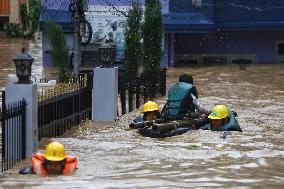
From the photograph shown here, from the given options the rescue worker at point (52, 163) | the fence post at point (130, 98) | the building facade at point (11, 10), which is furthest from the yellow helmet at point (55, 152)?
the building facade at point (11, 10)

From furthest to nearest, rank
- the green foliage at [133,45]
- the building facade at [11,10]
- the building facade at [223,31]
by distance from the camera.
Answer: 1. the building facade at [11,10]
2. the building facade at [223,31]
3. the green foliage at [133,45]

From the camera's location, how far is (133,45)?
23031 millimetres

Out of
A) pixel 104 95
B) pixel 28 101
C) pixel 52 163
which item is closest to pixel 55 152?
pixel 52 163

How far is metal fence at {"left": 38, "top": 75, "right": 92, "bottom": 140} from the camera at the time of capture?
1443 centimetres

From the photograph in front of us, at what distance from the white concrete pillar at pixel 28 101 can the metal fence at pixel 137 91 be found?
258 inches

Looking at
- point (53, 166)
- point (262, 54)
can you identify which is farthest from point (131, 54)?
point (262, 54)

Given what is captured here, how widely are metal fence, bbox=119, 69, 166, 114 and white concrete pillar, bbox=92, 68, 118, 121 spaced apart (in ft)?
4.48

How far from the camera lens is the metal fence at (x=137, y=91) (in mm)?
19356

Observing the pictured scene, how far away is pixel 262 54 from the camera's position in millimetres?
38438

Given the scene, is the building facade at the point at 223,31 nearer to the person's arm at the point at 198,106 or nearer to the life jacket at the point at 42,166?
the person's arm at the point at 198,106

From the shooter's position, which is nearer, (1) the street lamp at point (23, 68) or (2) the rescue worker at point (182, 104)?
(1) the street lamp at point (23, 68)

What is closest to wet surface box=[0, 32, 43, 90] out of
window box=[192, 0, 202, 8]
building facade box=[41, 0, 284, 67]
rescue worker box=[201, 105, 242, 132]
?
building facade box=[41, 0, 284, 67]

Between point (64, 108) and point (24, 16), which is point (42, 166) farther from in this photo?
point (24, 16)

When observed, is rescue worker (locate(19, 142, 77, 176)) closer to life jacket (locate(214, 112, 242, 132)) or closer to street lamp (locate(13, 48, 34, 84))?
street lamp (locate(13, 48, 34, 84))
